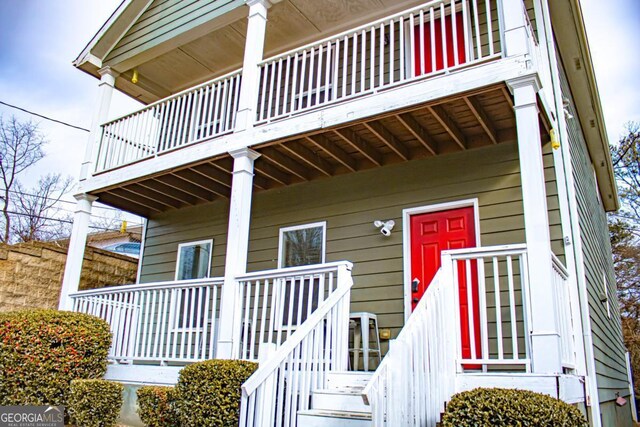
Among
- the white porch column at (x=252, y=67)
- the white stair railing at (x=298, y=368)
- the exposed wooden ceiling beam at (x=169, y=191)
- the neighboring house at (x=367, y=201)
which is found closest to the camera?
the white stair railing at (x=298, y=368)

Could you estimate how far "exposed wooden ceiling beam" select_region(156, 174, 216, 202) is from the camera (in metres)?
7.73

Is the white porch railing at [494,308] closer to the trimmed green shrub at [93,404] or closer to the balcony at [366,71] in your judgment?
the balcony at [366,71]

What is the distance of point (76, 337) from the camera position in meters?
6.05

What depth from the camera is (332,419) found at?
13.0ft

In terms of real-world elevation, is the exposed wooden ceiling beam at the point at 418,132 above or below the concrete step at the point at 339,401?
above

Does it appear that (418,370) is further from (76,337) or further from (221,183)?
(221,183)

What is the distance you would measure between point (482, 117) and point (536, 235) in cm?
181

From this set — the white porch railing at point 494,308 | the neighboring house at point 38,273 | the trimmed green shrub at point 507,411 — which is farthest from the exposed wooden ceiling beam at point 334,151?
the neighboring house at point 38,273

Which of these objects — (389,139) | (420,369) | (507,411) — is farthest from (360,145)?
(507,411)

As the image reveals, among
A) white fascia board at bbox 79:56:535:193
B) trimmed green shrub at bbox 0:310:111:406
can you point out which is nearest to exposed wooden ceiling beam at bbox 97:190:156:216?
white fascia board at bbox 79:56:535:193

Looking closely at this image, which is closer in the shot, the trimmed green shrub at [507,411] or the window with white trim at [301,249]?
the trimmed green shrub at [507,411]

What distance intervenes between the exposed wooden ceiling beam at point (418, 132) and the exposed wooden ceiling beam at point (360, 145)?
68cm

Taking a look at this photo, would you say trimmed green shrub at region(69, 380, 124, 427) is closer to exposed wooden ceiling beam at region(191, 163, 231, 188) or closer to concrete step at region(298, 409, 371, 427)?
concrete step at region(298, 409, 371, 427)

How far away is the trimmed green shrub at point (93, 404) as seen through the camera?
521 centimetres
